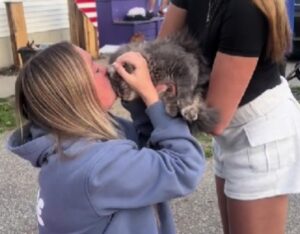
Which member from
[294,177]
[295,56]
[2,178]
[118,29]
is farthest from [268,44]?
[295,56]

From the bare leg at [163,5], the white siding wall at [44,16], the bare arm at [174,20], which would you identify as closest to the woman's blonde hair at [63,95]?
the bare arm at [174,20]

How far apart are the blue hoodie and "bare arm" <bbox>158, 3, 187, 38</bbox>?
458 millimetres

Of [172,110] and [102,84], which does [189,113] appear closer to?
[172,110]

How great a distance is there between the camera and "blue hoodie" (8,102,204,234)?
159 cm

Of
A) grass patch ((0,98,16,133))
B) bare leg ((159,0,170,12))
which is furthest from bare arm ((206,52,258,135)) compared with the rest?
bare leg ((159,0,170,12))

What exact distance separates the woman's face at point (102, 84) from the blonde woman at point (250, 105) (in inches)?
12.8

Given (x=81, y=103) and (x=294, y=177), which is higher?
(x=81, y=103)

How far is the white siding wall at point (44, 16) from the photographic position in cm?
889

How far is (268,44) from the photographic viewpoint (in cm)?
181

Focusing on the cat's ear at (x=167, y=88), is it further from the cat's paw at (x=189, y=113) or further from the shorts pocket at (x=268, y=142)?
the shorts pocket at (x=268, y=142)

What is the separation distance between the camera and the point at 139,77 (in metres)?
1.68

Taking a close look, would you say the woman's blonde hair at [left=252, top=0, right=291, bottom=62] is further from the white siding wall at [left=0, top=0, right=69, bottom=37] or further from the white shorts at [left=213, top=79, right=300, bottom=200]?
the white siding wall at [left=0, top=0, right=69, bottom=37]

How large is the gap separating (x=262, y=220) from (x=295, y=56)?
733 centimetres

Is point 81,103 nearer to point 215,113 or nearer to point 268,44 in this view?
point 215,113
